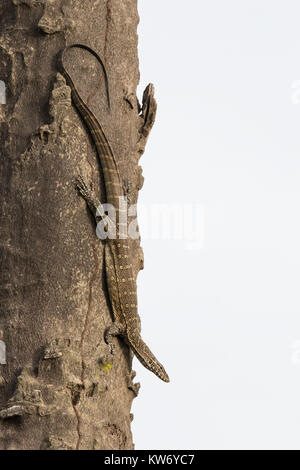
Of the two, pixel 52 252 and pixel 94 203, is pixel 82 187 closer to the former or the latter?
pixel 94 203

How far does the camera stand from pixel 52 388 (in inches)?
220

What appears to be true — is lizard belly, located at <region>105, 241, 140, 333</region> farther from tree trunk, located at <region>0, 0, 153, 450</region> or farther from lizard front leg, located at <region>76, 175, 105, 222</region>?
lizard front leg, located at <region>76, 175, 105, 222</region>

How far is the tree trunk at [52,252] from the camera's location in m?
5.61

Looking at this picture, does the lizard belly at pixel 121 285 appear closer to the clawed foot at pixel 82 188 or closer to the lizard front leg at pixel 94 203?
the lizard front leg at pixel 94 203

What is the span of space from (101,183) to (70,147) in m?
0.31

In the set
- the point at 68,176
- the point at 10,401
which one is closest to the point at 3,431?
the point at 10,401

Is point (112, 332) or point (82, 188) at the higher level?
point (82, 188)

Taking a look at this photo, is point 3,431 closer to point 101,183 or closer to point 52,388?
point 52,388

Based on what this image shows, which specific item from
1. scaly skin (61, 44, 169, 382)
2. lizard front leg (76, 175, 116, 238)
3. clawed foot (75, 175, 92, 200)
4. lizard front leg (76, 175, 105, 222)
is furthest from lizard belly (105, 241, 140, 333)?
clawed foot (75, 175, 92, 200)

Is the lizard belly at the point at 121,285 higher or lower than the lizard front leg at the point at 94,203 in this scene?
lower

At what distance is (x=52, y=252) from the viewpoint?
223 inches

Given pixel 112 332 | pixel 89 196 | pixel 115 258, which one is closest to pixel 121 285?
pixel 115 258

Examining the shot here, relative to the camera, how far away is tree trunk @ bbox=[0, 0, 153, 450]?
18.4ft

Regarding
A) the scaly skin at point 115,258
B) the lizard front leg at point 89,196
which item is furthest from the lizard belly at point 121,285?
the lizard front leg at point 89,196
